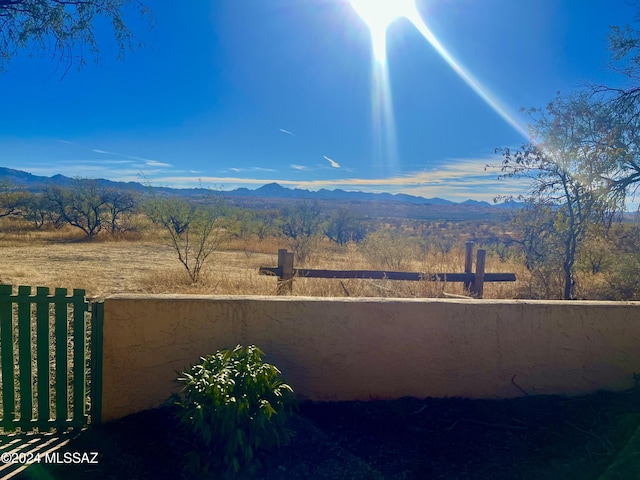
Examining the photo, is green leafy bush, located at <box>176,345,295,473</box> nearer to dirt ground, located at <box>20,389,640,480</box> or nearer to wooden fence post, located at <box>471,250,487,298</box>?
dirt ground, located at <box>20,389,640,480</box>

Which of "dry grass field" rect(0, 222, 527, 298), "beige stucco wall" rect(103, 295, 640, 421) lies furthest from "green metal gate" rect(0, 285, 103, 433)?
"dry grass field" rect(0, 222, 527, 298)

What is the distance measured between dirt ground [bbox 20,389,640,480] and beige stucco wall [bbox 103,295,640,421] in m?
0.17

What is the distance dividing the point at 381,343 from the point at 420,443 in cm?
94

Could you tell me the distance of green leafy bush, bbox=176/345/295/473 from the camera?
2.83 metres

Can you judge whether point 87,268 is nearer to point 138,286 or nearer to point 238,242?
point 138,286

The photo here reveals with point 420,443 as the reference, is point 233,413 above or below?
above

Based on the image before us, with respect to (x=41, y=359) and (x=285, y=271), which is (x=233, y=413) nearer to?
(x=41, y=359)

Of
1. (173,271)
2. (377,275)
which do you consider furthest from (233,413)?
(173,271)

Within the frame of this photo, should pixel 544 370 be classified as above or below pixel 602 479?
above

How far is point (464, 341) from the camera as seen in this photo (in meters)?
4.06

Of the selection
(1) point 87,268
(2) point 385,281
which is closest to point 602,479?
(2) point 385,281

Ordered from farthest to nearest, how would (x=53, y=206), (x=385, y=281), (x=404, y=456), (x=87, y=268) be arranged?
(x=53, y=206), (x=87, y=268), (x=385, y=281), (x=404, y=456)

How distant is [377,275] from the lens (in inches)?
305

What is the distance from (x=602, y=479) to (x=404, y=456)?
4.56 ft
